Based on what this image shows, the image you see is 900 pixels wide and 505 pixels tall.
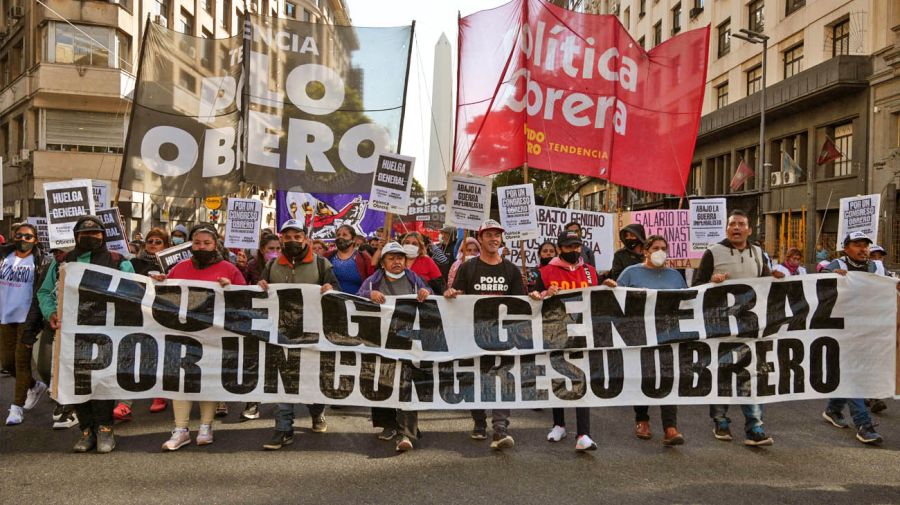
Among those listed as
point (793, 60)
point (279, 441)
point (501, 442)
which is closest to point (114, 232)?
point (279, 441)

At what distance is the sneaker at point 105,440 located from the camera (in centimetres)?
556

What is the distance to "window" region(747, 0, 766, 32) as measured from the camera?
30.4m

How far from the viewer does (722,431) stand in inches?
242

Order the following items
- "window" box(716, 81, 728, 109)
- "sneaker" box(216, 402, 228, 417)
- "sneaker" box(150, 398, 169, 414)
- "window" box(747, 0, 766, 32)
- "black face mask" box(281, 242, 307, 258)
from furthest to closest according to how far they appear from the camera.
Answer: "window" box(716, 81, 728, 109)
"window" box(747, 0, 766, 32)
"sneaker" box(150, 398, 169, 414)
"sneaker" box(216, 402, 228, 417)
"black face mask" box(281, 242, 307, 258)

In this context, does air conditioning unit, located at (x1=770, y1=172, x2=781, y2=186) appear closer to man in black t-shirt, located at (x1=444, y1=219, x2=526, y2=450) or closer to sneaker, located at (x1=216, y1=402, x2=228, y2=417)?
man in black t-shirt, located at (x1=444, y1=219, x2=526, y2=450)

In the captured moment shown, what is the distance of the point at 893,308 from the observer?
6.02m

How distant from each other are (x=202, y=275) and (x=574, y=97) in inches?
214

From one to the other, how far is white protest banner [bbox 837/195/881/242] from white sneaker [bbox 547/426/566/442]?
4.38 metres

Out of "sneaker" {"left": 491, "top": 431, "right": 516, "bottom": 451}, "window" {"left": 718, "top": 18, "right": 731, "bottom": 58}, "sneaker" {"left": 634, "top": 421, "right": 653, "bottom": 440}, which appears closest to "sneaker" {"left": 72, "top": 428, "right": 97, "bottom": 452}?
"sneaker" {"left": 491, "top": 431, "right": 516, "bottom": 451}

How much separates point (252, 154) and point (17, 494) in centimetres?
531

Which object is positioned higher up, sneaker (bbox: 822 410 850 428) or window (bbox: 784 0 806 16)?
window (bbox: 784 0 806 16)

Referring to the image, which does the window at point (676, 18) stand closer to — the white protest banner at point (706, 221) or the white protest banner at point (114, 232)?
the white protest banner at point (706, 221)

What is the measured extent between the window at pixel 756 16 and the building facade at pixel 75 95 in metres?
23.7

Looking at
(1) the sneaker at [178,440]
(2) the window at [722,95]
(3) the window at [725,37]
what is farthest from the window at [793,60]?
(1) the sneaker at [178,440]
